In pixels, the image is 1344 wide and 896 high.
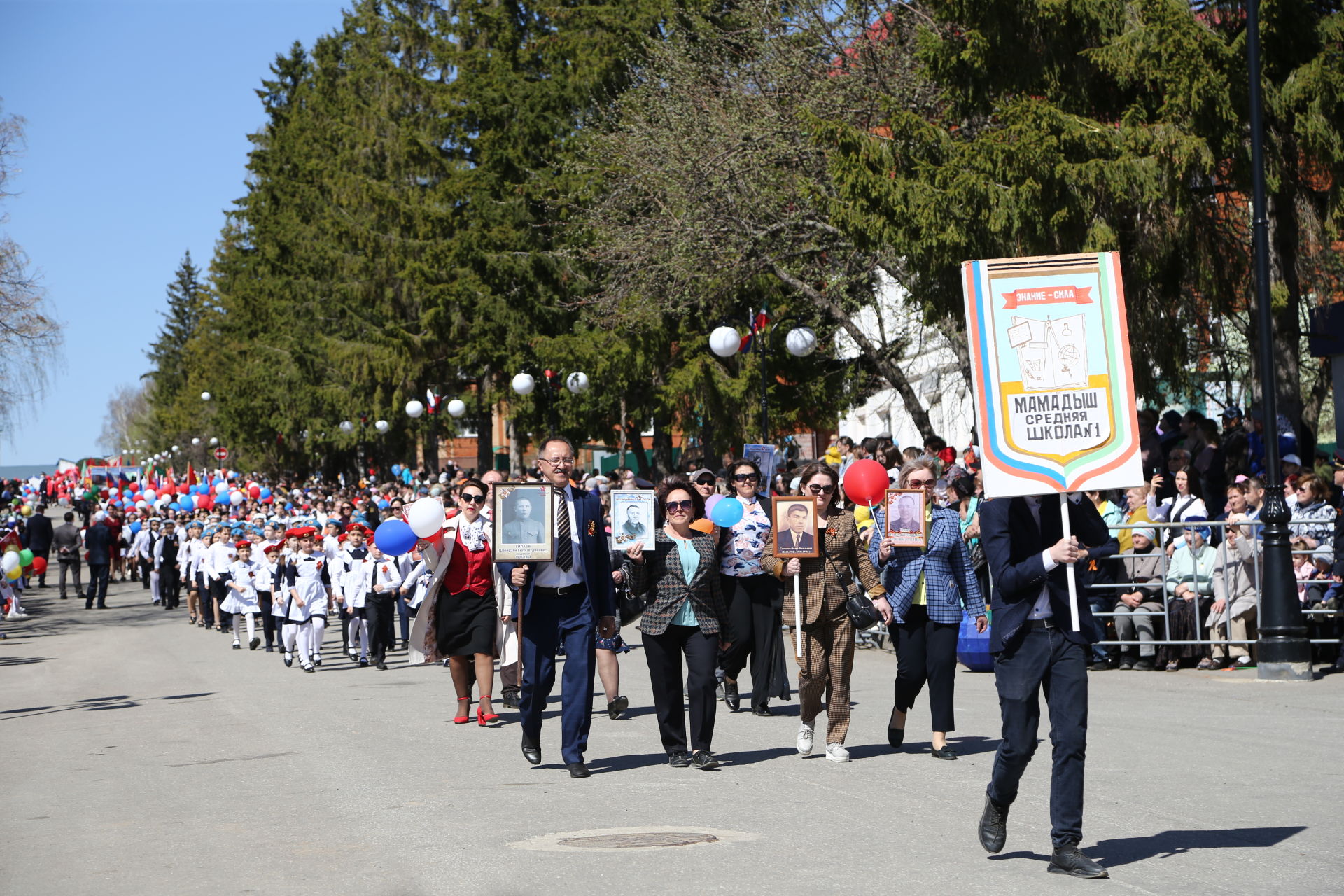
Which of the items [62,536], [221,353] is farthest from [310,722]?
[221,353]

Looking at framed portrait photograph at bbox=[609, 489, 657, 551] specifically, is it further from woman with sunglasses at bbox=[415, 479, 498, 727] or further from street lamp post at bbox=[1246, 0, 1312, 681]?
street lamp post at bbox=[1246, 0, 1312, 681]

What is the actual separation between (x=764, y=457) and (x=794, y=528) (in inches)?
285

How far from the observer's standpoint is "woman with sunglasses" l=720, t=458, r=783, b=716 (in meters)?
12.1

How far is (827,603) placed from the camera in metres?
10.5

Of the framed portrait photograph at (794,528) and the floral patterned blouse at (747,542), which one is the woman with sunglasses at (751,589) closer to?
the floral patterned blouse at (747,542)

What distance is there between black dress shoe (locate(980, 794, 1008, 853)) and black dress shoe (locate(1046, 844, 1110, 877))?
0.33 metres

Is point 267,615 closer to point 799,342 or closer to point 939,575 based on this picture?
point 799,342

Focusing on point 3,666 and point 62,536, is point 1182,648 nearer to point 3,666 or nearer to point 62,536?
point 3,666

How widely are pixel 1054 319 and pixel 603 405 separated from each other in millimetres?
27111

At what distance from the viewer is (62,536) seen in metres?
37.6

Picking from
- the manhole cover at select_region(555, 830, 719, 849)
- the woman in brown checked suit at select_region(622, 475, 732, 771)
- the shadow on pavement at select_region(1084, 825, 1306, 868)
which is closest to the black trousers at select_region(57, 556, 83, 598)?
the woman in brown checked suit at select_region(622, 475, 732, 771)

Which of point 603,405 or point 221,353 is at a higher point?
point 221,353

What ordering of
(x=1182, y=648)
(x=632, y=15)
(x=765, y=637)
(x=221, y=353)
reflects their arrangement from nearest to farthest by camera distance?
(x=765, y=637) → (x=1182, y=648) → (x=632, y=15) → (x=221, y=353)

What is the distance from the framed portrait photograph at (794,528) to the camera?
1063cm
